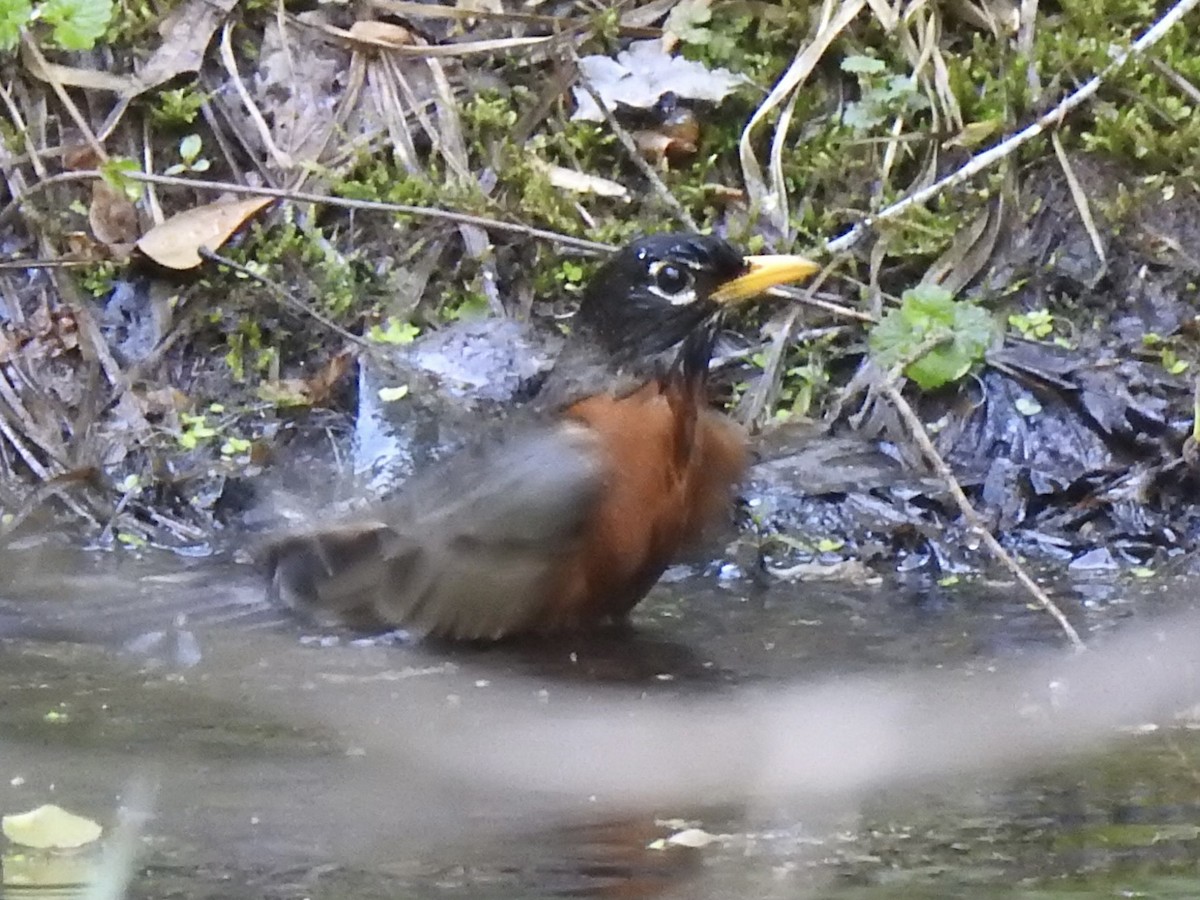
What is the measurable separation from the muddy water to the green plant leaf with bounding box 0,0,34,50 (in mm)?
1804

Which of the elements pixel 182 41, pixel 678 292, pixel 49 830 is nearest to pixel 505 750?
pixel 49 830

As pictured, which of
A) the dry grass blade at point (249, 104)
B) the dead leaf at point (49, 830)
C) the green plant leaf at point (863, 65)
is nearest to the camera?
the dead leaf at point (49, 830)

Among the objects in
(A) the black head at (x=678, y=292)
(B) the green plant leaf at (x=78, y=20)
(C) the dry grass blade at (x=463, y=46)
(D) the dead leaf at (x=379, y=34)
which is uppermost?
(B) the green plant leaf at (x=78, y=20)

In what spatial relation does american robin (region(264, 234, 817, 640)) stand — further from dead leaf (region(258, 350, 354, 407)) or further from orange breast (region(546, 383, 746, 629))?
dead leaf (region(258, 350, 354, 407))

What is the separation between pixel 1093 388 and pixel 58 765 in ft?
8.51

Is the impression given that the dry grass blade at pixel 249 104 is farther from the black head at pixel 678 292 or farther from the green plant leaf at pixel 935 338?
the green plant leaf at pixel 935 338

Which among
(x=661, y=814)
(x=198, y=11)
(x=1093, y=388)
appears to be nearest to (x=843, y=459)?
(x=1093, y=388)

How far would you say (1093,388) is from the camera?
13.0ft

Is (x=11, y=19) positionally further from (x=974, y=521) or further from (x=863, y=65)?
(x=974, y=521)

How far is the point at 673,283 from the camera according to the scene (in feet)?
11.9

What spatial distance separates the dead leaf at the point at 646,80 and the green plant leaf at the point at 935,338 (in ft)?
3.10

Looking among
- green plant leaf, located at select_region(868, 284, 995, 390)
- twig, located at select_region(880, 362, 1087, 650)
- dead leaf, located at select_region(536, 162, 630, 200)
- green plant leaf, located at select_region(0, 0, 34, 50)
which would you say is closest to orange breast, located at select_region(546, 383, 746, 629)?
twig, located at select_region(880, 362, 1087, 650)

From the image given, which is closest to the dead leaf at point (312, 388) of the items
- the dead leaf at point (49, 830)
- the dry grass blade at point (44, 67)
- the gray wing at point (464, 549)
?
the gray wing at point (464, 549)

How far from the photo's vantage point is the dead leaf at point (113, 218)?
180 inches
